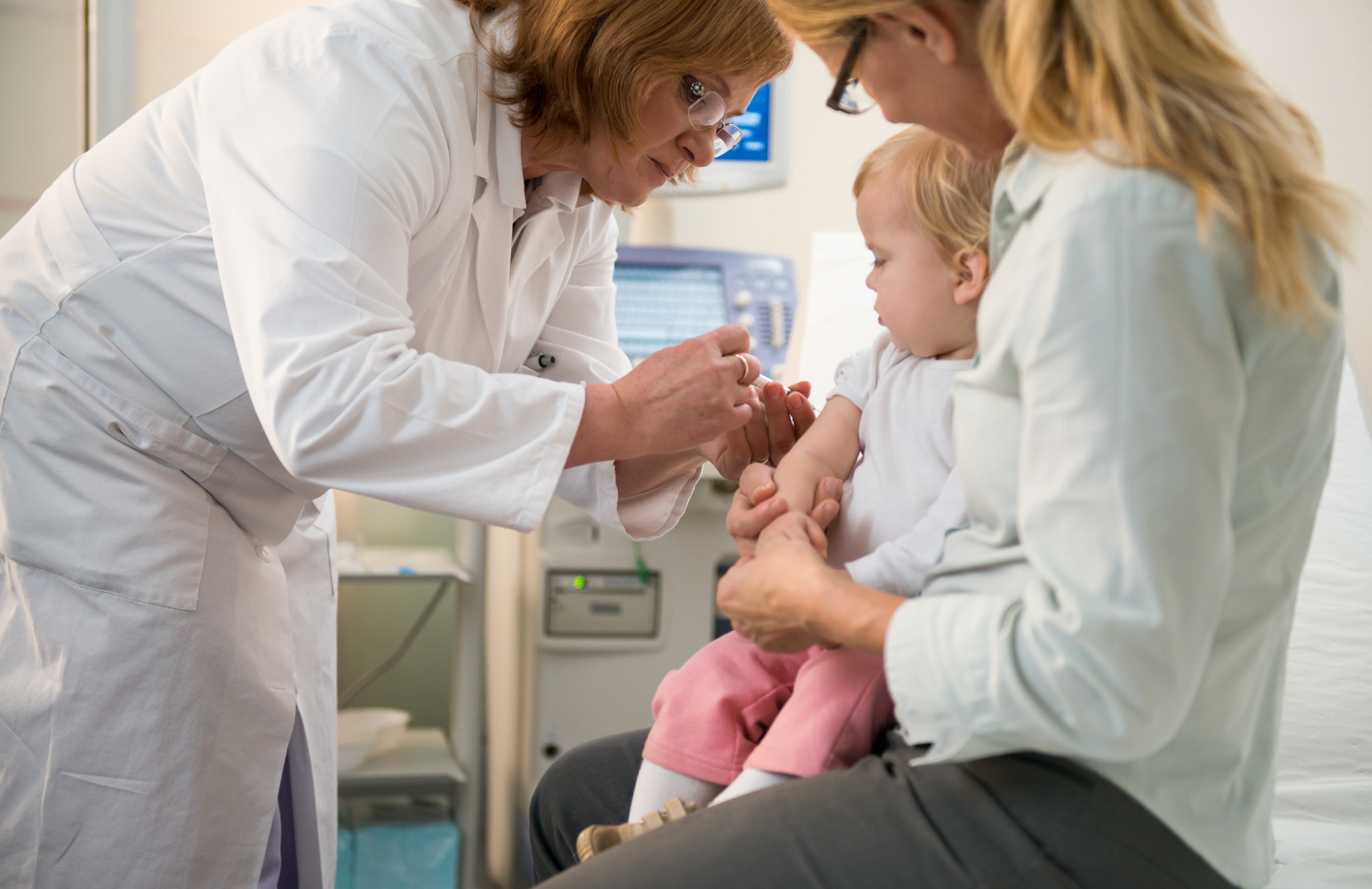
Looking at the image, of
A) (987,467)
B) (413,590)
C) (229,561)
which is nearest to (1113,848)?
(987,467)

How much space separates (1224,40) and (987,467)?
12.7 inches

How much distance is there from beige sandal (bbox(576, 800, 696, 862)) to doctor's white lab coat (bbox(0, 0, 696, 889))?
11.1 inches

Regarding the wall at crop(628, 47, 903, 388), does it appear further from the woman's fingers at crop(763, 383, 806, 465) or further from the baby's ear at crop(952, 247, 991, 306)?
the baby's ear at crop(952, 247, 991, 306)

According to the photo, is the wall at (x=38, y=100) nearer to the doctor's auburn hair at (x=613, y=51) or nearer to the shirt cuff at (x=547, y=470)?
the doctor's auburn hair at (x=613, y=51)

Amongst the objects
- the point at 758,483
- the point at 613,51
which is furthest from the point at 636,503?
the point at 613,51

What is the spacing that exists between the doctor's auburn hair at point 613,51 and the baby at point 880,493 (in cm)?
25

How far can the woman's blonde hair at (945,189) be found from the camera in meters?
0.99

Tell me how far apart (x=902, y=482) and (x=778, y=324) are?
1410 millimetres

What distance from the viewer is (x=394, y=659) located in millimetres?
2699

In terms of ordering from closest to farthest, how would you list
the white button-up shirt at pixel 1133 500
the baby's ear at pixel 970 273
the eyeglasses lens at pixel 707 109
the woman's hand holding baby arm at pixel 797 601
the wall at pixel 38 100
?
the white button-up shirt at pixel 1133 500, the woman's hand holding baby arm at pixel 797 601, the baby's ear at pixel 970 273, the eyeglasses lens at pixel 707 109, the wall at pixel 38 100

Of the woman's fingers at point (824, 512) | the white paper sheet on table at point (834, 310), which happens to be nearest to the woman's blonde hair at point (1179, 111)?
the woman's fingers at point (824, 512)

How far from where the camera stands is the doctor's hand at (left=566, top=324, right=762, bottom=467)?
3.44 ft

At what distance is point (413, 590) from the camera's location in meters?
2.76

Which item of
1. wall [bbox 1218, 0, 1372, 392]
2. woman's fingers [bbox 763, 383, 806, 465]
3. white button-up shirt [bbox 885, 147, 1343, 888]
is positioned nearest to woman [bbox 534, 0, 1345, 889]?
white button-up shirt [bbox 885, 147, 1343, 888]
